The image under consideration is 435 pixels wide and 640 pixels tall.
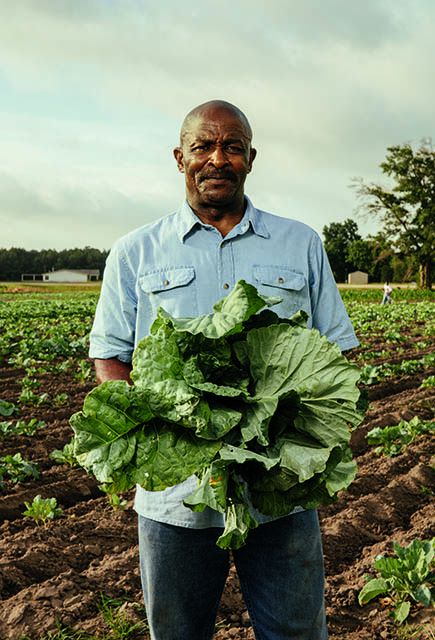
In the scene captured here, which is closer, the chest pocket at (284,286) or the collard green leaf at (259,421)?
the collard green leaf at (259,421)

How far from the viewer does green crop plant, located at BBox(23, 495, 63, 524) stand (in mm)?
4637

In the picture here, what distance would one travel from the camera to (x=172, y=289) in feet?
7.89

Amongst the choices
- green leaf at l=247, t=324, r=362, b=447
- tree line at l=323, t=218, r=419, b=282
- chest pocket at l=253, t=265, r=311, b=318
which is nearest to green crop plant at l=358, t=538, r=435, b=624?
chest pocket at l=253, t=265, r=311, b=318

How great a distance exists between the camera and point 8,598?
374cm

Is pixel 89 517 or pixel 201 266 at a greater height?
pixel 201 266

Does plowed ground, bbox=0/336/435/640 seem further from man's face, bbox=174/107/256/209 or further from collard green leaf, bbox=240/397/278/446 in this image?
man's face, bbox=174/107/256/209

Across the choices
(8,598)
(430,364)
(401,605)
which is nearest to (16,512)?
(8,598)

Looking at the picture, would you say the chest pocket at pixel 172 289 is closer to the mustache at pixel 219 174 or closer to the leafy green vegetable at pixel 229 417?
the mustache at pixel 219 174

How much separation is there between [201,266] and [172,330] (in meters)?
0.60

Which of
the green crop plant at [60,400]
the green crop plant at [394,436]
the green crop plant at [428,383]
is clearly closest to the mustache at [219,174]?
the green crop plant at [394,436]

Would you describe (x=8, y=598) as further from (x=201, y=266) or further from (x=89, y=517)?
(x=201, y=266)

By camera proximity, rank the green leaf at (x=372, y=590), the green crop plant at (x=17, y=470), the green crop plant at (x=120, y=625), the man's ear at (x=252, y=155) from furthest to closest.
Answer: the green crop plant at (x=17, y=470), the green leaf at (x=372, y=590), the green crop plant at (x=120, y=625), the man's ear at (x=252, y=155)

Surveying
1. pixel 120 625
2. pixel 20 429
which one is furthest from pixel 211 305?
pixel 20 429

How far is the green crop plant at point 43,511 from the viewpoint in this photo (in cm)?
464
